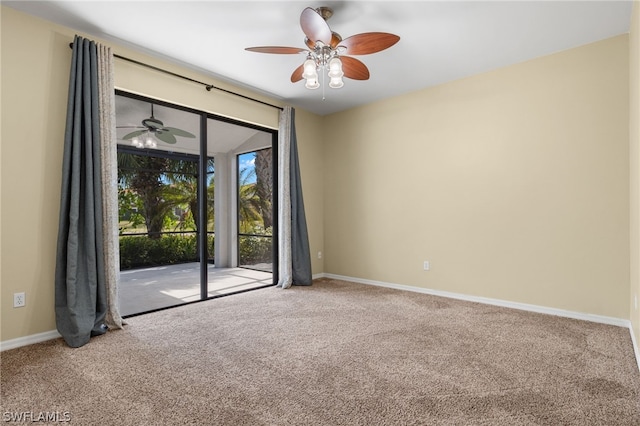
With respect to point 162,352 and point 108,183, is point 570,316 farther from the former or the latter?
point 108,183

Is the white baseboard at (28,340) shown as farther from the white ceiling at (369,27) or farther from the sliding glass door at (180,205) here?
the white ceiling at (369,27)

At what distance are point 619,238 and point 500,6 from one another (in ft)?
7.37

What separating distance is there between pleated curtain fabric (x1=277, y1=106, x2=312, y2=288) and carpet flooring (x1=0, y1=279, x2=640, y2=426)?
1.36 meters

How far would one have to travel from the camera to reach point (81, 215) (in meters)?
2.83

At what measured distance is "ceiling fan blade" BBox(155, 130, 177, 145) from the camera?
4.42 meters

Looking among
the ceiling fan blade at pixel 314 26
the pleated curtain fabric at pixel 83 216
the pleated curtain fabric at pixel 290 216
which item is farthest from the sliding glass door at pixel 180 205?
the ceiling fan blade at pixel 314 26

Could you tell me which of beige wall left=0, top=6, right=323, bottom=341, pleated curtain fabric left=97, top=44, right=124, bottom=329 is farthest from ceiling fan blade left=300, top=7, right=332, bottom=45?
beige wall left=0, top=6, right=323, bottom=341

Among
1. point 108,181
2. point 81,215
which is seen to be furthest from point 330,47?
point 81,215

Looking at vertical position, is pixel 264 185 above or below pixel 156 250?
above

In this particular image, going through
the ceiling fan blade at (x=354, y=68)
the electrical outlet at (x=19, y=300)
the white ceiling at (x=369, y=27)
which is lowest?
the electrical outlet at (x=19, y=300)

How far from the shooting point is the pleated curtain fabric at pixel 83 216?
2.70m

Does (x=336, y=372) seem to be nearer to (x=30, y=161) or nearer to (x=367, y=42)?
(x=367, y=42)

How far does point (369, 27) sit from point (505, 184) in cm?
215

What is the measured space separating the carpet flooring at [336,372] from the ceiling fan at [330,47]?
2.16 meters
